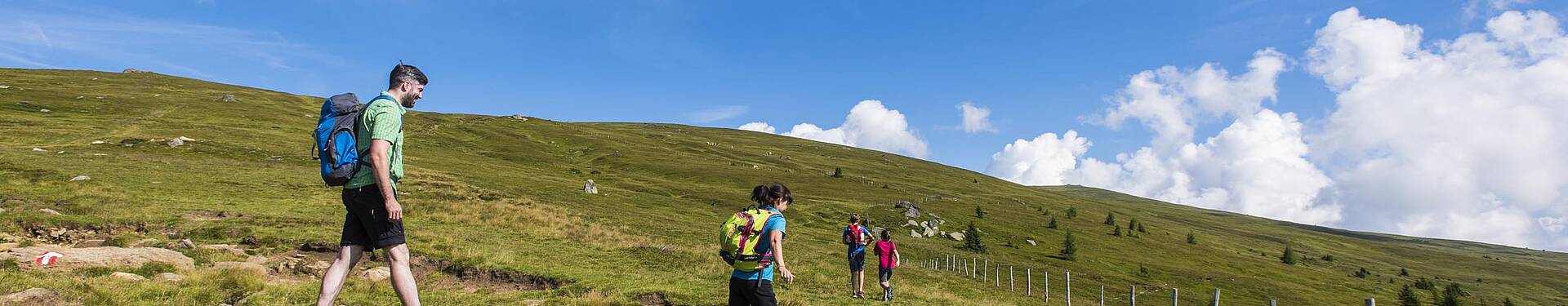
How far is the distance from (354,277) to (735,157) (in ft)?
416

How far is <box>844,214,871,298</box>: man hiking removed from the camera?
16.0 m

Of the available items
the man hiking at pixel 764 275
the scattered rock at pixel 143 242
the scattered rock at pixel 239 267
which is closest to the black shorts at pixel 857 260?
the man hiking at pixel 764 275

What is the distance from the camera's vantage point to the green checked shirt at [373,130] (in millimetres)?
5402

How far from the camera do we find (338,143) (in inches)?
213

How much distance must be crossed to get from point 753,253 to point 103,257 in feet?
39.8

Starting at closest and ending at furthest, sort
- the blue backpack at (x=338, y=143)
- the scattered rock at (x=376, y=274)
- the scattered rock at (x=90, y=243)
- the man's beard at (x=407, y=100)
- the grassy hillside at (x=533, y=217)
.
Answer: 1. the blue backpack at (x=338, y=143)
2. the man's beard at (x=407, y=100)
3. the scattered rock at (x=376, y=274)
4. the scattered rock at (x=90, y=243)
5. the grassy hillside at (x=533, y=217)

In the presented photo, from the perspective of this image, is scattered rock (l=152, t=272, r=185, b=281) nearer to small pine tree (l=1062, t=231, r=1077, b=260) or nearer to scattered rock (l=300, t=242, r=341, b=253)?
scattered rock (l=300, t=242, r=341, b=253)

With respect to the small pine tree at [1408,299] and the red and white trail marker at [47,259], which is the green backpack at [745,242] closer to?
the red and white trail marker at [47,259]

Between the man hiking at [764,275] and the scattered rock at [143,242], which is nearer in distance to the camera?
the man hiking at [764,275]

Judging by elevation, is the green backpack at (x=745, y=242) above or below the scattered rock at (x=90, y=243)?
above

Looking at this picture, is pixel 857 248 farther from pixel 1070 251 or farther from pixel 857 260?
pixel 1070 251

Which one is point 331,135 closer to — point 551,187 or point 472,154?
point 551,187

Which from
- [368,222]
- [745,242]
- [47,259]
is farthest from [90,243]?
[745,242]

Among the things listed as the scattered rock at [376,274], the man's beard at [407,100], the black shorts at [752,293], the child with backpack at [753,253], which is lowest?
the scattered rock at [376,274]
